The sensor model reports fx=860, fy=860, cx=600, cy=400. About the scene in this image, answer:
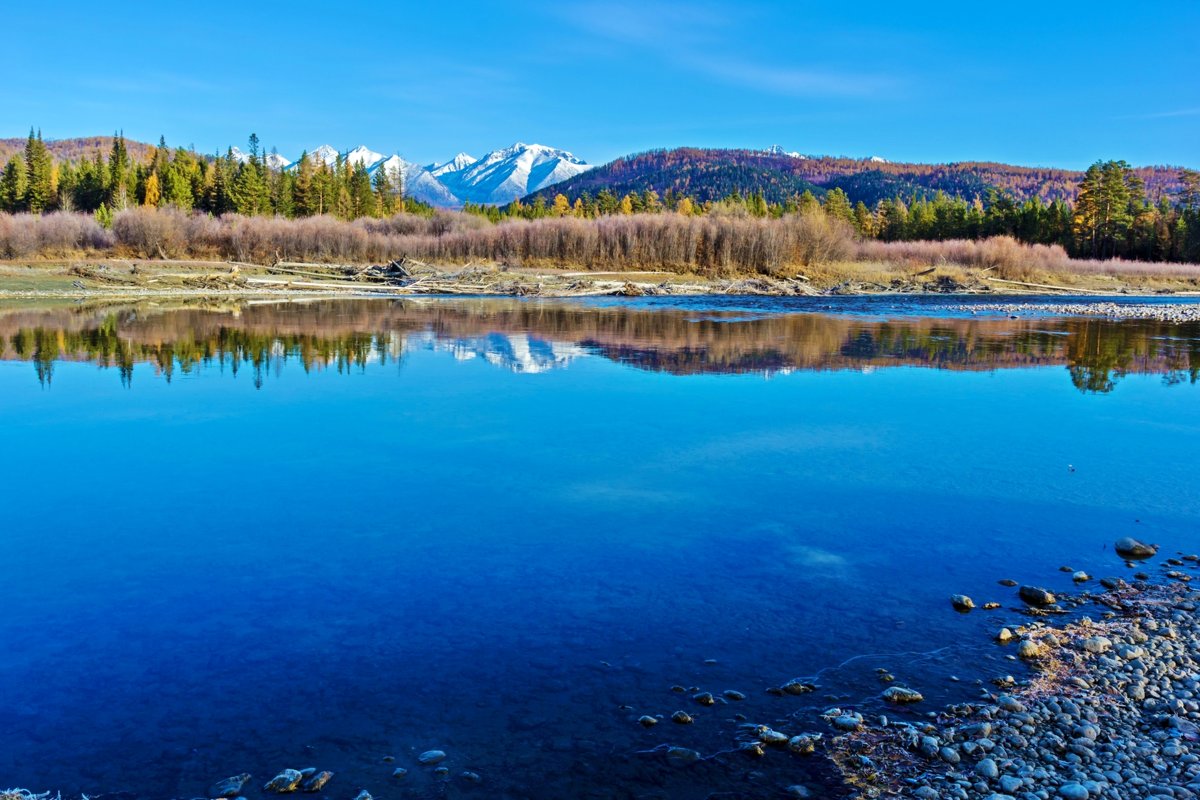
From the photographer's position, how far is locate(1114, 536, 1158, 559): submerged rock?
6602 mm

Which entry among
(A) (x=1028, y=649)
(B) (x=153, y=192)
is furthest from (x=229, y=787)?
(B) (x=153, y=192)

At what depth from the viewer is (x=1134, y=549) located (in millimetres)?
6637

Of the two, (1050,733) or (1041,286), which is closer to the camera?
(1050,733)

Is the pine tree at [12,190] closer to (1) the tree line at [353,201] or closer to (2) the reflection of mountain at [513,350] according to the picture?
(1) the tree line at [353,201]

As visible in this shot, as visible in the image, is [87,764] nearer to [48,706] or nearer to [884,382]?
[48,706]

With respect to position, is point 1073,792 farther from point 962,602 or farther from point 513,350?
point 513,350

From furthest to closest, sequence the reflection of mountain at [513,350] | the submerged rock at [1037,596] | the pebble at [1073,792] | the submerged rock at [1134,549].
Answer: the reflection of mountain at [513,350] → the submerged rock at [1134,549] → the submerged rock at [1037,596] → the pebble at [1073,792]

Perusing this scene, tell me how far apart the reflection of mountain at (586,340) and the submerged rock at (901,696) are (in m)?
11.6

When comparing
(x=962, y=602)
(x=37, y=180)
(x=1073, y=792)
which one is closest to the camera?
(x=1073, y=792)

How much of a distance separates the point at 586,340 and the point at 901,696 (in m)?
16.5

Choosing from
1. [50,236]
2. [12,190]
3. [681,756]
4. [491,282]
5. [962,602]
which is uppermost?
[12,190]

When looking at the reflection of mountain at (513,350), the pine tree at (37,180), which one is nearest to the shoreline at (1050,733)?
the reflection of mountain at (513,350)

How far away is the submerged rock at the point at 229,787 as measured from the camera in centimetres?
361

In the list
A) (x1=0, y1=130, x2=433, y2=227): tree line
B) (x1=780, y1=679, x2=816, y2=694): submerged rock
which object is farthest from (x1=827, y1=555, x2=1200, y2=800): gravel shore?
(x1=0, y1=130, x2=433, y2=227): tree line
